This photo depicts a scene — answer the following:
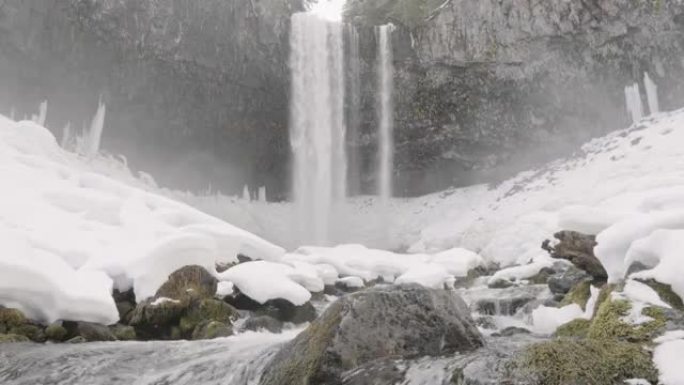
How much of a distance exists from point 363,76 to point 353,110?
7.04 feet

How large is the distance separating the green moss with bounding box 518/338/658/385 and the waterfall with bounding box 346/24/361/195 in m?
27.4

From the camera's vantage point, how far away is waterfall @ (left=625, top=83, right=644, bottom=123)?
92.3ft

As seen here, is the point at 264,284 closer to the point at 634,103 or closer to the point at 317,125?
the point at 317,125

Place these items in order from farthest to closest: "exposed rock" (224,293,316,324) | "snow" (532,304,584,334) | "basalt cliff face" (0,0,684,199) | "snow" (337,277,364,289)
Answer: "basalt cliff face" (0,0,684,199), "snow" (337,277,364,289), "exposed rock" (224,293,316,324), "snow" (532,304,584,334)

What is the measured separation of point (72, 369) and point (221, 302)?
409 cm

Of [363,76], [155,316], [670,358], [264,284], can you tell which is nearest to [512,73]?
[363,76]

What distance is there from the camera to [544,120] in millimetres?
30266

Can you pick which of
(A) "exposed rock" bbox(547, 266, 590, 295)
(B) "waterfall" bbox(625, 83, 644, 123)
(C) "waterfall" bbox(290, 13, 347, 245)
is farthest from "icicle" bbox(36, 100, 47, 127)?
(B) "waterfall" bbox(625, 83, 644, 123)

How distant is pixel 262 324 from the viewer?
32.7ft

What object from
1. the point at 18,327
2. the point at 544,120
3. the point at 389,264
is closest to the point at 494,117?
the point at 544,120

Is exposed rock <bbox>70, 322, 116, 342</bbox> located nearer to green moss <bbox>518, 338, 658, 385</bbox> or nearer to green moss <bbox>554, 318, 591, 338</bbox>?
green moss <bbox>554, 318, 591, 338</bbox>

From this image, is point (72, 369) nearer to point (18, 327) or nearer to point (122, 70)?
point (18, 327)

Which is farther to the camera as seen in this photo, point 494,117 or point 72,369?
point 494,117

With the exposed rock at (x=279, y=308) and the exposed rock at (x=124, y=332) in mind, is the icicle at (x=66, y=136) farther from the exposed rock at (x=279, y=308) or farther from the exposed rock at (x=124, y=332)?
the exposed rock at (x=124, y=332)
